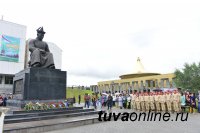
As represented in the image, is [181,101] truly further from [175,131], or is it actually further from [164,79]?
[164,79]

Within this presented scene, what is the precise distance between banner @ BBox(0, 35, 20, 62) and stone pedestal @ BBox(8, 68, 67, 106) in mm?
30086

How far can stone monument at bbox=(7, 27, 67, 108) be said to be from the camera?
34.7ft

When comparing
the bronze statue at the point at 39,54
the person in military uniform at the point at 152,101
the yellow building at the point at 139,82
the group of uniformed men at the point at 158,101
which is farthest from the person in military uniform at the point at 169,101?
the yellow building at the point at 139,82

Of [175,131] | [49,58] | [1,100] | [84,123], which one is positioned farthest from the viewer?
[1,100]

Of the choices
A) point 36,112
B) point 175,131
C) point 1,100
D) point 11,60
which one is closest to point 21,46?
point 11,60

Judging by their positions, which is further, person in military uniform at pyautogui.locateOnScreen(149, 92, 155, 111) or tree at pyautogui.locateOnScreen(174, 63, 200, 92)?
tree at pyautogui.locateOnScreen(174, 63, 200, 92)

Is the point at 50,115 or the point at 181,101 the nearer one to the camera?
the point at 50,115

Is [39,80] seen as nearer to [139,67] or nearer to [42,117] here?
[42,117]

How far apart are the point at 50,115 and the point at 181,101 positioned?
29.1ft

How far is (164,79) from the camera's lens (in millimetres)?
49281

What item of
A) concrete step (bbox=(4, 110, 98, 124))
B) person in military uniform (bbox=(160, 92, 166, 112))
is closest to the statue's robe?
concrete step (bbox=(4, 110, 98, 124))

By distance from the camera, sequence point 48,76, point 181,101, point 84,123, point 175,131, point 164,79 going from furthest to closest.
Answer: point 164,79 < point 181,101 < point 48,76 < point 84,123 < point 175,131

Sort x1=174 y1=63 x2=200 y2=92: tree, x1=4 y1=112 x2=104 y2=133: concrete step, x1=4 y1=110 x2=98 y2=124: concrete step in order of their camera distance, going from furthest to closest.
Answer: x1=174 y1=63 x2=200 y2=92: tree, x1=4 y1=110 x2=98 y2=124: concrete step, x1=4 y1=112 x2=104 y2=133: concrete step

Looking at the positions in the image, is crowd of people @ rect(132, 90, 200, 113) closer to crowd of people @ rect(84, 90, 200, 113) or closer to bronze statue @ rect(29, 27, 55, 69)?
crowd of people @ rect(84, 90, 200, 113)
